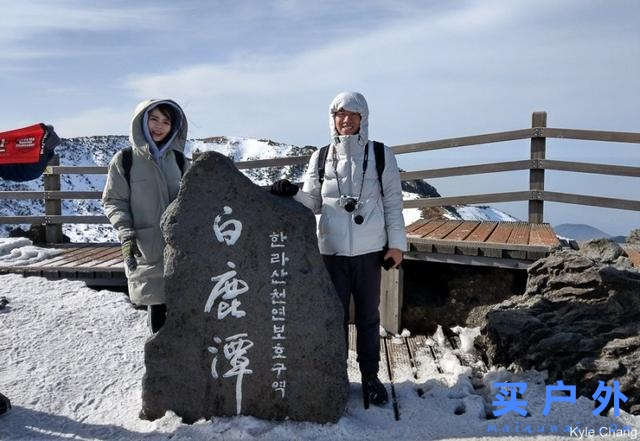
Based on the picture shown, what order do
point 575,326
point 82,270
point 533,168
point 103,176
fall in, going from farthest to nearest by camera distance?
1. point 103,176
2. point 533,168
3. point 82,270
4. point 575,326

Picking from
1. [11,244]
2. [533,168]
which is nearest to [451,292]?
[533,168]

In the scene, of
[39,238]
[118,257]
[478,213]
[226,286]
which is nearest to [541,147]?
[226,286]

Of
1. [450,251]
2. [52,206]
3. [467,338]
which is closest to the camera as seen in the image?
[467,338]

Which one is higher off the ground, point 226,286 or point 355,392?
point 226,286

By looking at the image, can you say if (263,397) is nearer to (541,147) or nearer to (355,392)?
(355,392)

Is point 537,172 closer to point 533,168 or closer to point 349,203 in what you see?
point 533,168

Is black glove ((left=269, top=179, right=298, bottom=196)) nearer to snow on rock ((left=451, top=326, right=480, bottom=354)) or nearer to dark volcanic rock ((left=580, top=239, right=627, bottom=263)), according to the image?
snow on rock ((left=451, top=326, right=480, bottom=354))

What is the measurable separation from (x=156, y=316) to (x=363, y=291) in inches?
53.9

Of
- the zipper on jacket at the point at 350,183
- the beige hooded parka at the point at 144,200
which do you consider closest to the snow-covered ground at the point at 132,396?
the beige hooded parka at the point at 144,200

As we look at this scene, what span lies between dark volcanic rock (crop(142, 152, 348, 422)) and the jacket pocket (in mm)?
174

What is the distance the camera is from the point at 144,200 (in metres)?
3.23

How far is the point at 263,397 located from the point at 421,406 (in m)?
1.03

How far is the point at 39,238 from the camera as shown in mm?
7469

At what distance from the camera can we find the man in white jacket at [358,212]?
3182 millimetres
